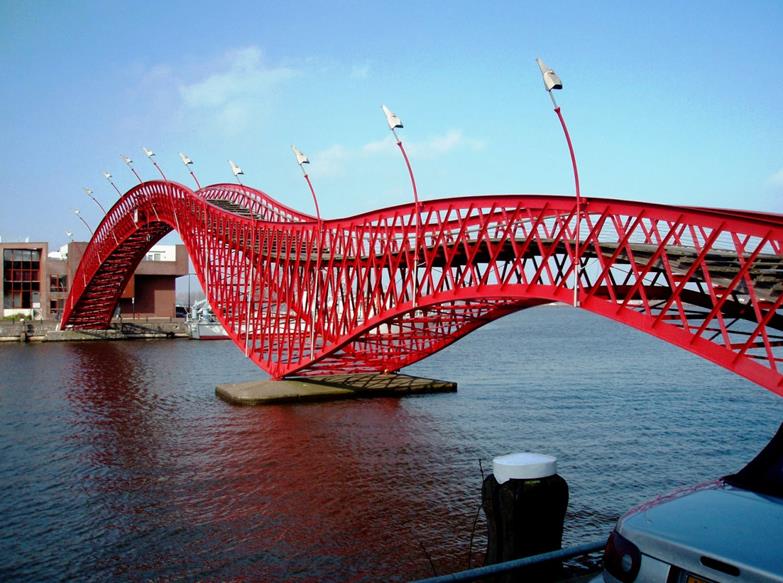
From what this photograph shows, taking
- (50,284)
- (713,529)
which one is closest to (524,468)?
(713,529)

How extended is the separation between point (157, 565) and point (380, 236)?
69.0 feet

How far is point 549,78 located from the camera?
21.4 metres

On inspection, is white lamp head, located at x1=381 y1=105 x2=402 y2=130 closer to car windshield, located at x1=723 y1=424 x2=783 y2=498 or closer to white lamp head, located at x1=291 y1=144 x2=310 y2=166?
white lamp head, located at x1=291 y1=144 x2=310 y2=166

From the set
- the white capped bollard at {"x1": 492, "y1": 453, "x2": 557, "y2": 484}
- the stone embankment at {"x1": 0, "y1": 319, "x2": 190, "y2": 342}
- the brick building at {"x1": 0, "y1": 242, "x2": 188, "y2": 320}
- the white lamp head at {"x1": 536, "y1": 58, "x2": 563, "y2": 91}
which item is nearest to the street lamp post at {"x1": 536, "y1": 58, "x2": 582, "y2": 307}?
the white lamp head at {"x1": 536, "y1": 58, "x2": 563, "y2": 91}

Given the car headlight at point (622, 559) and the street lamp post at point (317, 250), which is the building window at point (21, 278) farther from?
the car headlight at point (622, 559)

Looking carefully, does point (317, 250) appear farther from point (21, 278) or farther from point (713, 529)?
point (21, 278)

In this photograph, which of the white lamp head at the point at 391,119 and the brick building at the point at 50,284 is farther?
the brick building at the point at 50,284

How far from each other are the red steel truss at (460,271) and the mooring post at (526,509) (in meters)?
11.3

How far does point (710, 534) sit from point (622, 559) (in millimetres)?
769

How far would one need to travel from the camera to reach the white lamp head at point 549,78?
70.0 ft

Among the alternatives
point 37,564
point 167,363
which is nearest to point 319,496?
point 37,564

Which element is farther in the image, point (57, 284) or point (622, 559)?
point (57, 284)

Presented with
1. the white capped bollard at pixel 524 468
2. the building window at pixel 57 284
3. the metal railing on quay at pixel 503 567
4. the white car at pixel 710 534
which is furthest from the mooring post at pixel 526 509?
the building window at pixel 57 284

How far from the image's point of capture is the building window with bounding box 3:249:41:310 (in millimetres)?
109175
